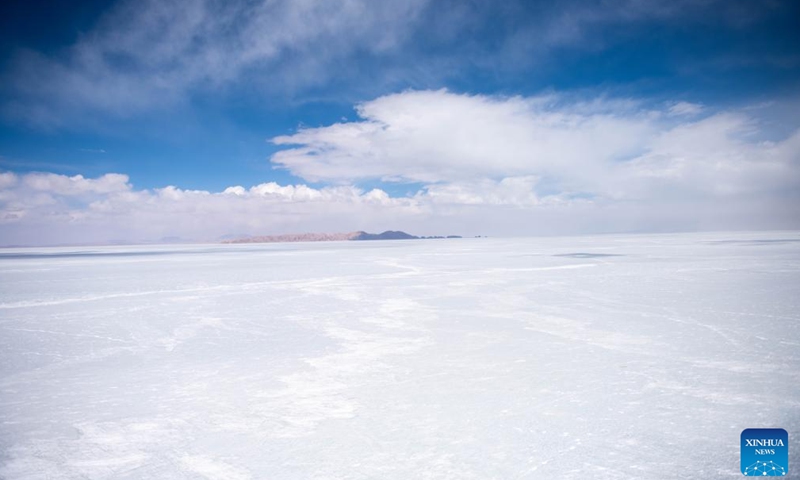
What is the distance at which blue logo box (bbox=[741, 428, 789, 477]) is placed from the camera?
8.96 feet

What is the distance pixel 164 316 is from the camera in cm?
863

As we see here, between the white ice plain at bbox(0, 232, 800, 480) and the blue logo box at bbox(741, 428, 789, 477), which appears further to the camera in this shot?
the white ice plain at bbox(0, 232, 800, 480)

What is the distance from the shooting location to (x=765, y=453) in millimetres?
2859

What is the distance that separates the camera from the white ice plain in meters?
2.96

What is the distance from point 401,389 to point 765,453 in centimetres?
274

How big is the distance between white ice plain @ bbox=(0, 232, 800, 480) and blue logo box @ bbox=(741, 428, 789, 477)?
8cm

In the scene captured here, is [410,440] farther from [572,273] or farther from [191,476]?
[572,273]

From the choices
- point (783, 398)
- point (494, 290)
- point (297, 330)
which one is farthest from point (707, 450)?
point (494, 290)

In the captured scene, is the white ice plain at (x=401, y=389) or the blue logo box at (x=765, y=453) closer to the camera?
the blue logo box at (x=765, y=453)

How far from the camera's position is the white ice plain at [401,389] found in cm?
296

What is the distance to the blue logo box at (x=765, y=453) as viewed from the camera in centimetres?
273

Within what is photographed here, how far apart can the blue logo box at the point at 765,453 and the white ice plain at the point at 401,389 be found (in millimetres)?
79

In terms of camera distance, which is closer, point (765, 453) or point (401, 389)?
point (765, 453)

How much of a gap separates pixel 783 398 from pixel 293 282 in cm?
1269
